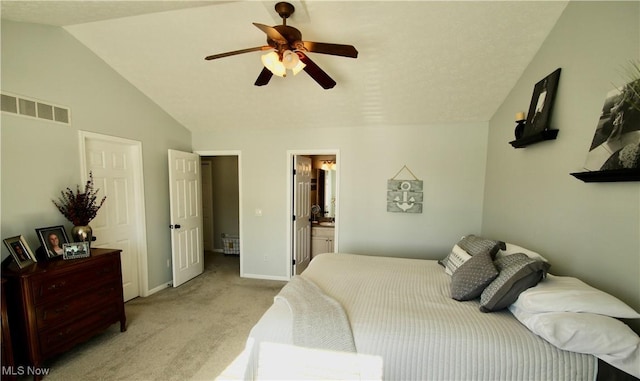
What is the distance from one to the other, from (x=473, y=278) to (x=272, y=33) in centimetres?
212

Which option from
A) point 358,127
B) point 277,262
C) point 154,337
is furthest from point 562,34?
point 154,337

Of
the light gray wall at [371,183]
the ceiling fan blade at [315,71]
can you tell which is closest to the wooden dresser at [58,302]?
the light gray wall at [371,183]

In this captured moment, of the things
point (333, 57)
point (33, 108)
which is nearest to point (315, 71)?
point (333, 57)

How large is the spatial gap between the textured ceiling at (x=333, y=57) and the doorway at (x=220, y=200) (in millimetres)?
2058

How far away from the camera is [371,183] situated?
358cm

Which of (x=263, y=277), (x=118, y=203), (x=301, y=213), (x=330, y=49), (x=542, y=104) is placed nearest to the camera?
(x=330, y=49)

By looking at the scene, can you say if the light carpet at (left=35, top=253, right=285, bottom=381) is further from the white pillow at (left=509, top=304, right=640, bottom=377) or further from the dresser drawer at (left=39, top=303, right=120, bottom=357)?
the white pillow at (left=509, top=304, right=640, bottom=377)

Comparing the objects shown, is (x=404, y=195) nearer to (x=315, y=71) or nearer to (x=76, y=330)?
(x=315, y=71)

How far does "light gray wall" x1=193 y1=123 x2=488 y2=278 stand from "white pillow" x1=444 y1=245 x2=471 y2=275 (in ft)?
3.91

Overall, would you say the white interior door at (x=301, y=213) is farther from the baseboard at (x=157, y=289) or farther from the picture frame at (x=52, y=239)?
the picture frame at (x=52, y=239)

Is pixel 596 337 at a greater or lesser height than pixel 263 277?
greater

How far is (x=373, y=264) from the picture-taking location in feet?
8.35

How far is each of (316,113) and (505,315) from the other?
2868mm

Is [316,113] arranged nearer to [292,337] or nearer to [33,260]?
[292,337]
